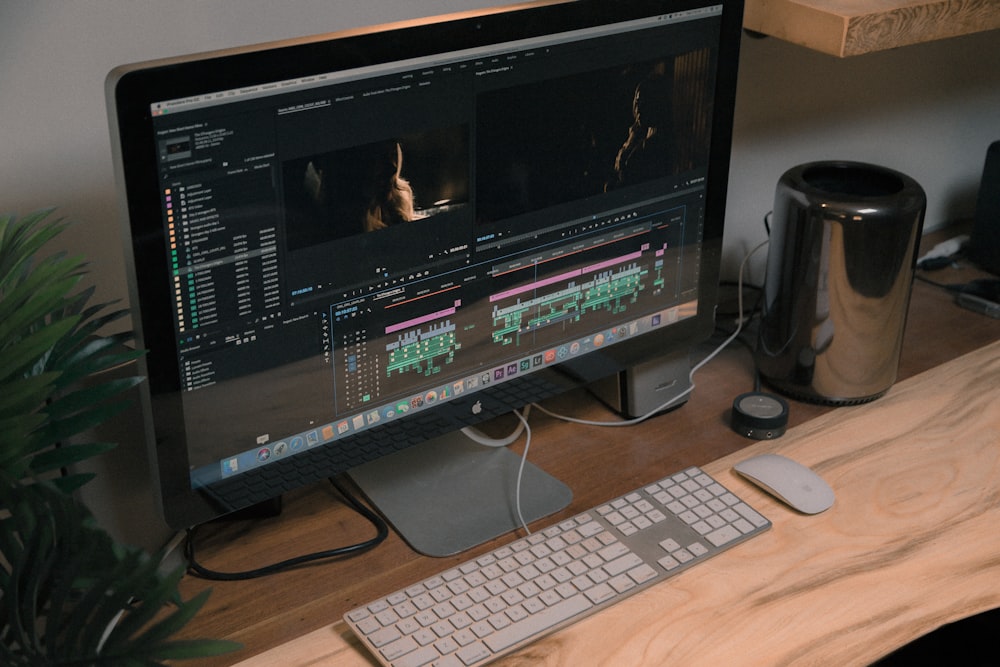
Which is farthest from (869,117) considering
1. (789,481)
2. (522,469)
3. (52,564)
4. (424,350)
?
(52,564)

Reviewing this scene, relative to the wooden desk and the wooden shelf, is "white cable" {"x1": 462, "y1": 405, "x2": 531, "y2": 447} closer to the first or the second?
the wooden desk

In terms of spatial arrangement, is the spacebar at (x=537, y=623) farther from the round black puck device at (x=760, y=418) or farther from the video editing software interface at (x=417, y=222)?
the round black puck device at (x=760, y=418)

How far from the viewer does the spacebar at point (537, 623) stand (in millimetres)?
984

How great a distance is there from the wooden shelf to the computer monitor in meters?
0.16

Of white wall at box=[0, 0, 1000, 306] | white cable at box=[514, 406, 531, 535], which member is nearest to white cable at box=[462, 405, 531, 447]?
white cable at box=[514, 406, 531, 535]

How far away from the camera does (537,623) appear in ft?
3.30

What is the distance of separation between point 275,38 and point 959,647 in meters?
1.21

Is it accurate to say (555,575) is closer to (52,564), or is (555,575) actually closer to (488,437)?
(488,437)

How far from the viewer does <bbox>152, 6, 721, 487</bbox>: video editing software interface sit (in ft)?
3.03

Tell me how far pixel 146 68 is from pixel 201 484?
373 mm

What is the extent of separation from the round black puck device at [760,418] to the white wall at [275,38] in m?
0.40

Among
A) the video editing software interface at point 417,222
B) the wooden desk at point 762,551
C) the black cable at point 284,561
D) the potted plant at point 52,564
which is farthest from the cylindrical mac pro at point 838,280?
the potted plant at point 52,564

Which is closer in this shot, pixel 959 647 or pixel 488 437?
pixel 488 437

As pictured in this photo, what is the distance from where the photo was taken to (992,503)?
3.94 feet
